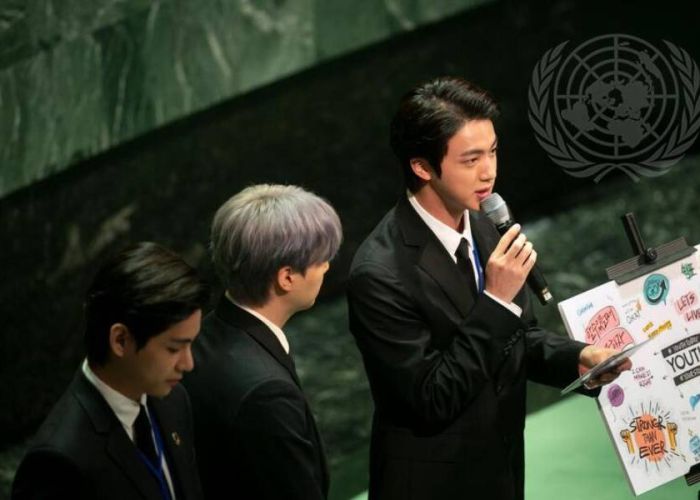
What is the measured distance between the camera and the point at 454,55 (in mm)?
5586

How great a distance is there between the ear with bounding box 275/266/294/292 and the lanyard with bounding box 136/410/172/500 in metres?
0.44

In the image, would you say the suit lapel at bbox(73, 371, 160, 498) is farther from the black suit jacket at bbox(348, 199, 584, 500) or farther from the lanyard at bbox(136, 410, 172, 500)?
the black suit jacket at bbox(348, 199, 584, 500)

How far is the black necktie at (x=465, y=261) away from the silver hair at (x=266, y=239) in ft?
1.31

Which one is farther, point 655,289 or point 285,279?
point 655,289

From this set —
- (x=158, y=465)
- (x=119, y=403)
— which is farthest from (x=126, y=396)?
(x=158, y=465)

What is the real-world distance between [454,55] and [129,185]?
162 cm

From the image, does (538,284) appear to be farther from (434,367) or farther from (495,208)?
(434,367)

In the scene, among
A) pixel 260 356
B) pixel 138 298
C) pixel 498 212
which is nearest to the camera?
pixel 138 298

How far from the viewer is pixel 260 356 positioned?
291 centimetres

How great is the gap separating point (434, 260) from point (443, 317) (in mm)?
141

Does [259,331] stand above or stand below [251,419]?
above

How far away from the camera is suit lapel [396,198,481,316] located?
3295 millimetres

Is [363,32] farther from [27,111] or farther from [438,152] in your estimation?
[438,152]

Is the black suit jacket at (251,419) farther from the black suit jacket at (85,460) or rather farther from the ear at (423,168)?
the ear at (423,168)
